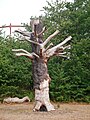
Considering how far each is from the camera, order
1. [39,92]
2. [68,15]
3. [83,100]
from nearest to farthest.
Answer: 1. [39,92]
2. [83,100]
3. [68,15]

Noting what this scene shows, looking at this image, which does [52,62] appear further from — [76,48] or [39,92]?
[39,92]

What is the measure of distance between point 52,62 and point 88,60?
2102mm

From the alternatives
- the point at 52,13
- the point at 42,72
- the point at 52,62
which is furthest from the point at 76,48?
the point at 42,72

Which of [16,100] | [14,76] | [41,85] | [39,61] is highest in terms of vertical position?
[39,61]

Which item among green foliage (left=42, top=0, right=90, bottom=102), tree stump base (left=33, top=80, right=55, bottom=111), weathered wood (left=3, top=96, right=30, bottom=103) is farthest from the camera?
green foliage (left=42, top=0, right=90, bottom=102)

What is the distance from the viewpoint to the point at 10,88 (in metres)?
15.0

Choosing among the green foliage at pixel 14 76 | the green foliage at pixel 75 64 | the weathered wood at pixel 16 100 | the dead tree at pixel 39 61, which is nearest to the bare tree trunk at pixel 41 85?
the dead tree at pixel 39 61

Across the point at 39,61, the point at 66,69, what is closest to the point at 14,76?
the point at 66,69

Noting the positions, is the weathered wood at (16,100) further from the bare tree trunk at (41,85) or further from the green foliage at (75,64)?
the bare tree trunk at (41,85)

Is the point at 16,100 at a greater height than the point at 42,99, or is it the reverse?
the point at 42,99

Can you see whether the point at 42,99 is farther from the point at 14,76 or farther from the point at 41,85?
the point at 14,76

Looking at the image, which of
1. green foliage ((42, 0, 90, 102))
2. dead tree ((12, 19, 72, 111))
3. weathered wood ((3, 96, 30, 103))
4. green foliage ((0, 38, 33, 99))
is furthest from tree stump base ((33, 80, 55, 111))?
green foliage ((0, 38, 33, 99))

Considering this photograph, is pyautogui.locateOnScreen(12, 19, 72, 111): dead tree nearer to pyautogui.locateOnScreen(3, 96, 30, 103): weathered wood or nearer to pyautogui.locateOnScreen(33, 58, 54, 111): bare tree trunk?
pyautogui.locateOnScreen(33, 58, 54, 111): bare tree trunk

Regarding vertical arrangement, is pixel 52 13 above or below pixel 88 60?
above
